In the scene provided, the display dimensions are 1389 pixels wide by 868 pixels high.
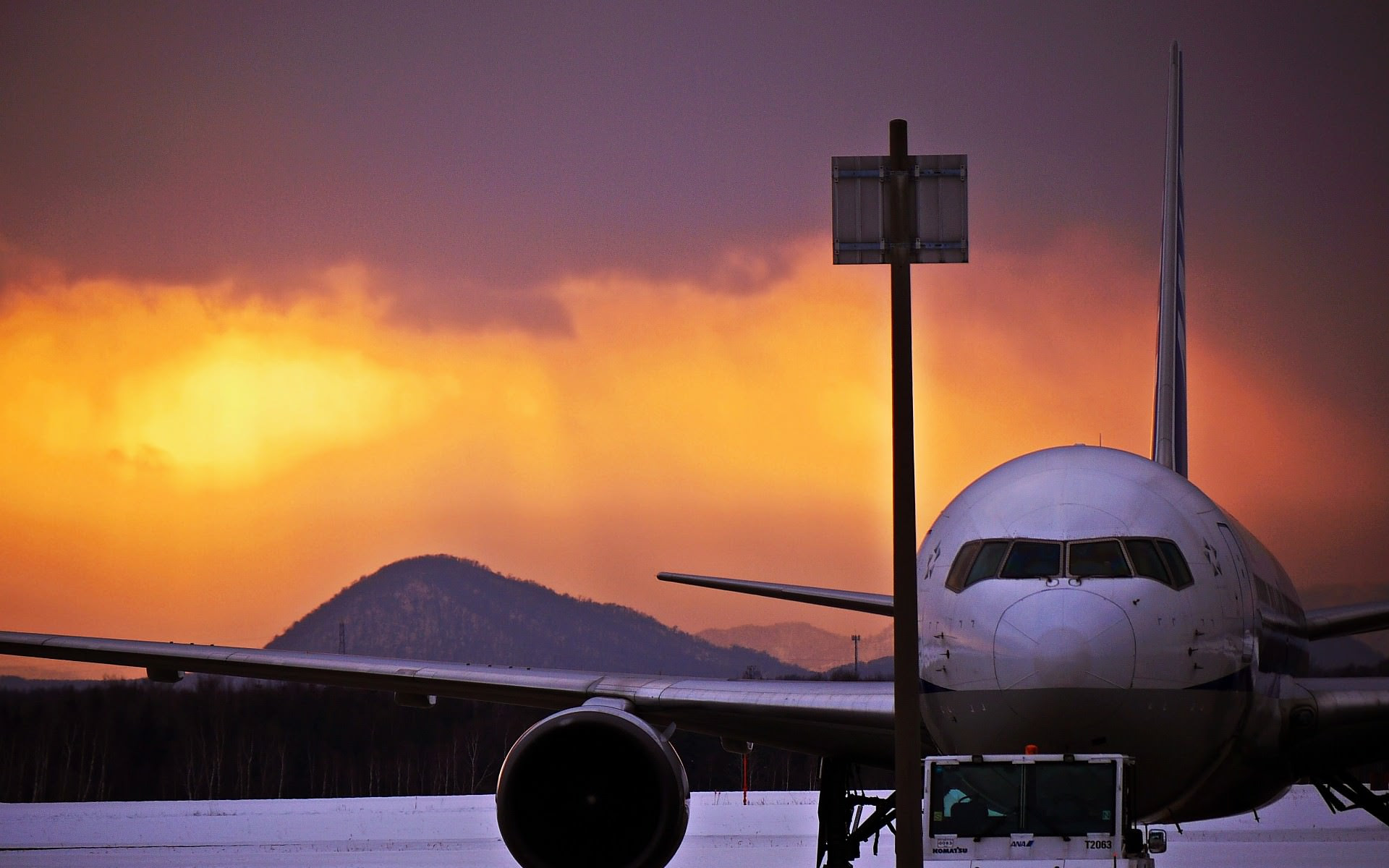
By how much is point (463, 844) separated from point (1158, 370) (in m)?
14.3

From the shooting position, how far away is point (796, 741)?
14.3m

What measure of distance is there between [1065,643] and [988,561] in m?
1.04

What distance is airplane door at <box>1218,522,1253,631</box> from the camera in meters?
10.5

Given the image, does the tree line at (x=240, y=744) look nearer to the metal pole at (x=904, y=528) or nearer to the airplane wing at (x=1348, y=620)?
the airplane wing at (x=1348, y=620)

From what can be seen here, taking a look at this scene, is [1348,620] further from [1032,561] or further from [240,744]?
[240,744]

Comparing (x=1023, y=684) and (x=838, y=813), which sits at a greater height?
(x=1023, y=684)

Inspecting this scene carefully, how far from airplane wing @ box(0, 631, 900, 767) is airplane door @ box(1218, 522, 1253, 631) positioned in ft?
10.5

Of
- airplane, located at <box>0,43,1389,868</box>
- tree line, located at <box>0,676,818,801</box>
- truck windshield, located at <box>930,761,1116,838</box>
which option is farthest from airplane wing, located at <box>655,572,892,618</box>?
tree line, located at <box>0,676,818,801</box>

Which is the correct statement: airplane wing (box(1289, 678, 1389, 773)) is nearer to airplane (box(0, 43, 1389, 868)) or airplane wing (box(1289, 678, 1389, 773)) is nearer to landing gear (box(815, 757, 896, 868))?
airplane (box(0, 43, 1389, 868))

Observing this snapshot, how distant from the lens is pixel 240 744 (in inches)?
2584

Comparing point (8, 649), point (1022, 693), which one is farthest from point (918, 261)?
point (8, 649)

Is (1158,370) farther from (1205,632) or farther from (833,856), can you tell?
(1205,632)

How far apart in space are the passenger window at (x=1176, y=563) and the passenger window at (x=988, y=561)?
104 cm

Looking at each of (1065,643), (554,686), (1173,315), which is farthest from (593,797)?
(1173,315)
